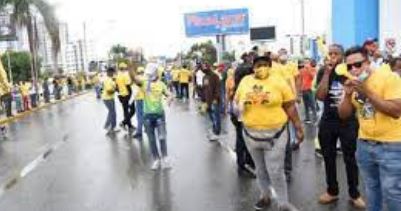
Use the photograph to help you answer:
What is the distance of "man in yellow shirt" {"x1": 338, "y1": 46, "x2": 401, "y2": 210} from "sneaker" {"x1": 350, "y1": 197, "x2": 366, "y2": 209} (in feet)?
5.60

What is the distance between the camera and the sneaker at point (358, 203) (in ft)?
23.5

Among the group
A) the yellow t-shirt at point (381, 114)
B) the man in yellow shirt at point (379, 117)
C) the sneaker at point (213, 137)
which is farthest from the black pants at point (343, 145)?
the sneaker at point (213, 137)

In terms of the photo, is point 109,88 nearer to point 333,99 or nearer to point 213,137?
point 213,137

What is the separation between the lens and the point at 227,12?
49750mm

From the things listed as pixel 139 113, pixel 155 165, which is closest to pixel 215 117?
pixel 139 113

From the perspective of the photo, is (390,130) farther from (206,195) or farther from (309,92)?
(309,92)

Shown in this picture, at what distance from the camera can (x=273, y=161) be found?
22.6 ft

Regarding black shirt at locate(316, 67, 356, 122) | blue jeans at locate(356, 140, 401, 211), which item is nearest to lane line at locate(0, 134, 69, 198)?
black shirt at locate(316, 67, 356, 122)

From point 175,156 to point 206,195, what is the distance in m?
3.68

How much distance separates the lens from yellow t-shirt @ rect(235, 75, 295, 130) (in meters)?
6.81

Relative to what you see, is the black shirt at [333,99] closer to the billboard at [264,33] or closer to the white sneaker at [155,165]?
the white sneaker at [155,165]

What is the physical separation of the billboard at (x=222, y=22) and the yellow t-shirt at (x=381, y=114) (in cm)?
4480

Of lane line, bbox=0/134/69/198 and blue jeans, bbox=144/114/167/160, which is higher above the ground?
blue jeans, bbox=144/114/167/160

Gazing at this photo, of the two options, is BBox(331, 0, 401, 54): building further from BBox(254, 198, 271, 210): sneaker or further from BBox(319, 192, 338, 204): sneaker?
BBox(254, 198, 271, 210): sneaker
